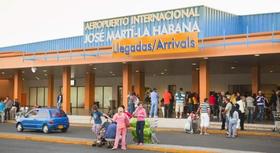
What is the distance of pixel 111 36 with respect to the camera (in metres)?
37.7

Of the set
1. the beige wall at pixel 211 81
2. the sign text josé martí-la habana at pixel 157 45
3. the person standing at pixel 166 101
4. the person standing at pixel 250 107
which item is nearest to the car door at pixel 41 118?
the sign text josé martí-la habana at pixel 157 45

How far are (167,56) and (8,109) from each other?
50.7 ft

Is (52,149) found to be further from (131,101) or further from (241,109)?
(131,101)

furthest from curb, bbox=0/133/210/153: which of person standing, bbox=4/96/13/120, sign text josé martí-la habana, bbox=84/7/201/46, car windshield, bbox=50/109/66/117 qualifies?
sign text josé martí-la habana, bbox=84/7/201/46

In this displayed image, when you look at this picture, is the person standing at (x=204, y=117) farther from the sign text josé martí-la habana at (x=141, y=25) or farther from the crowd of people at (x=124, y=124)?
the sign text josé martí-la habana at (x=141, y=25)

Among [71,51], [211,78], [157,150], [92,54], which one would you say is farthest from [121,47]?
[211,78]

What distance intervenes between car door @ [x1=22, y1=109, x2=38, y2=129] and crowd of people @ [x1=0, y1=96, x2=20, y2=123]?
9733mm

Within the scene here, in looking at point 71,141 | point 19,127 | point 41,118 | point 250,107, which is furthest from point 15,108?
point 250,107

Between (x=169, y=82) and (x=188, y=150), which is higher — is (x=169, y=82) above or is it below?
above

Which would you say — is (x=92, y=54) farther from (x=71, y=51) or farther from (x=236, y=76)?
(x=236, y=76)

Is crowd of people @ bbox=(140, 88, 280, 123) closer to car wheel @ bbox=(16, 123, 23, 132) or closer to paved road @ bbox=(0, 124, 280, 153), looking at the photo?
paved road @ bbox=(0, 124, 280, 153)

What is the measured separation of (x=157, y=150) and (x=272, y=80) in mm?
22209

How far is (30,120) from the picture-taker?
85.9 ft

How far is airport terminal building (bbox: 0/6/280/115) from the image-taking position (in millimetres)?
25281
